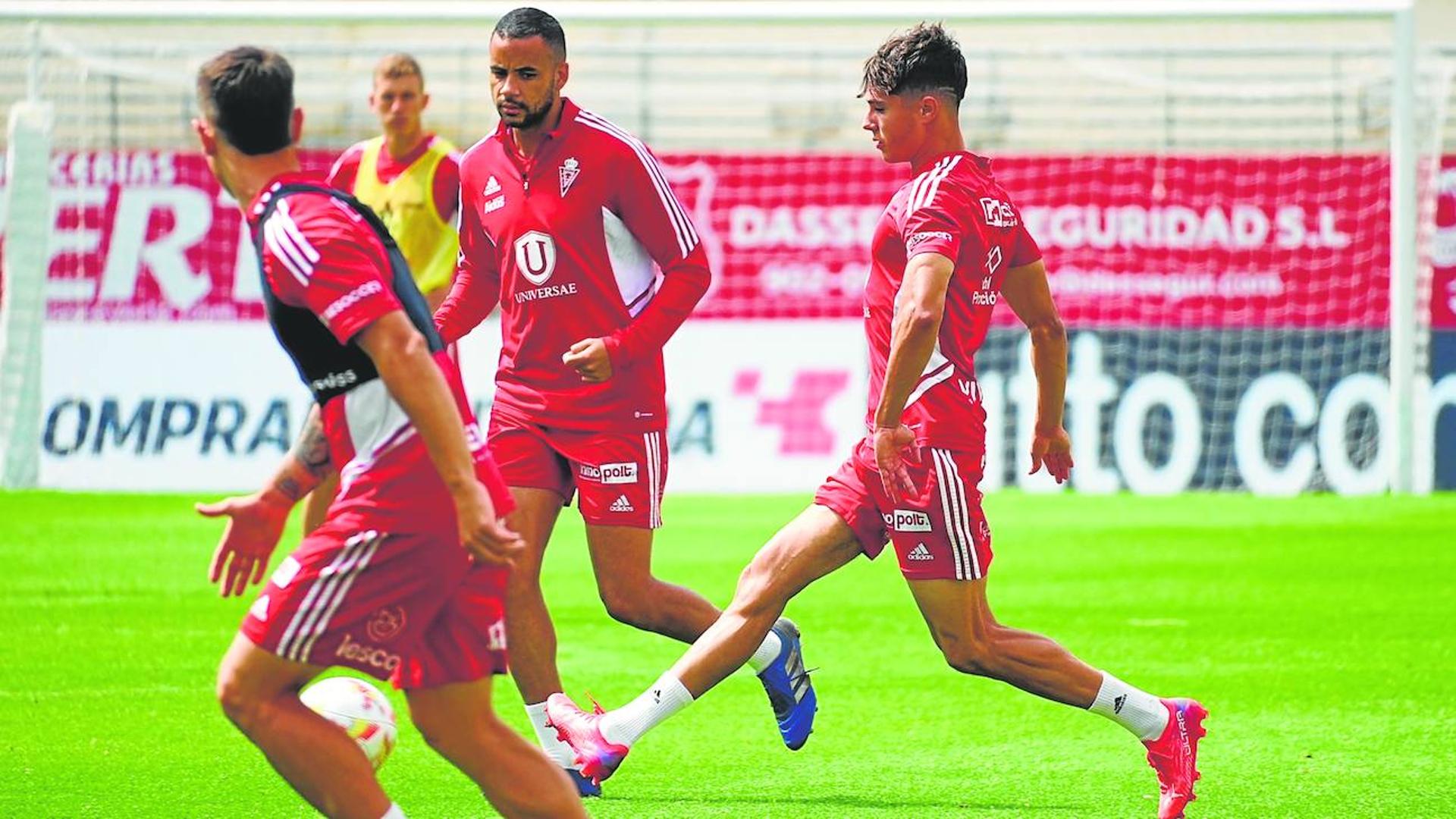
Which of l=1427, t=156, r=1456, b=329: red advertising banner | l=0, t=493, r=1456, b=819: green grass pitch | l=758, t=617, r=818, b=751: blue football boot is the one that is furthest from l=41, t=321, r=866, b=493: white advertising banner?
l=758, t=617, r=818, b=751: blue football boot

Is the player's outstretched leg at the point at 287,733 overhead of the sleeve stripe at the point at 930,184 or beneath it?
beneath

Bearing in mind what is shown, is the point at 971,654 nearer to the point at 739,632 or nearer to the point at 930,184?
the point at 739,632

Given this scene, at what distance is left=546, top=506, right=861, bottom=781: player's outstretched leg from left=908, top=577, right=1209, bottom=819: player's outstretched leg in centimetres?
29

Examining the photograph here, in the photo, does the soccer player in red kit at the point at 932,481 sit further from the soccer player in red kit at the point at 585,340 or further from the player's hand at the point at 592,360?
the player's hand at the point at 592,360

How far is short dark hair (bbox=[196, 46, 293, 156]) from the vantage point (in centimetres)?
411

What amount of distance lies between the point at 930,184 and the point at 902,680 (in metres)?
3.08

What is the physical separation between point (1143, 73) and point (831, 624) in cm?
1242

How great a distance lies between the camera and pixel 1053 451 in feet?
20.4

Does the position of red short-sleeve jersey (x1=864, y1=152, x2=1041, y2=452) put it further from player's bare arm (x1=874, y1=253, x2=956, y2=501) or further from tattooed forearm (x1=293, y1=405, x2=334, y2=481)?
tattooed forearm (x1=293, y1=405, x2=334, y2=481)

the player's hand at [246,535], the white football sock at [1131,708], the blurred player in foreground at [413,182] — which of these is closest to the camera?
the player's hand at [246,535]

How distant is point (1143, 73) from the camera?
2055cm

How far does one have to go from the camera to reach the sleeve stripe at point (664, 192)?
630cm

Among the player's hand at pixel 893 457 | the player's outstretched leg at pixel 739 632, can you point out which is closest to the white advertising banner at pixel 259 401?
the player's outstretched leg at pixel 739 632

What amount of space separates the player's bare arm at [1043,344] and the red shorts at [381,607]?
2.26m
